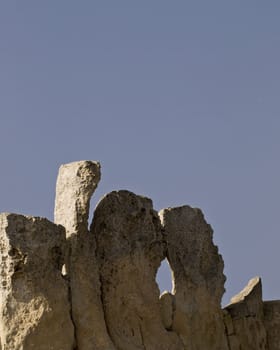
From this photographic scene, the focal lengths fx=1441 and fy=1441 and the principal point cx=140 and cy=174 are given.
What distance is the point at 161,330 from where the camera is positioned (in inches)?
803

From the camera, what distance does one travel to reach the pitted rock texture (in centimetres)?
2203

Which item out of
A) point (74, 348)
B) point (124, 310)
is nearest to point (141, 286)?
point (124, 310)

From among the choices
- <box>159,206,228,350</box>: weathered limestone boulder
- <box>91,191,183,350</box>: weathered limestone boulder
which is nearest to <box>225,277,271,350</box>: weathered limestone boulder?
<box>159,206,228,350</box>: weathered limestone boulder

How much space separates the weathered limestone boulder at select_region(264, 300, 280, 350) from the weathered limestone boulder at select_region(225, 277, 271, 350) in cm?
14

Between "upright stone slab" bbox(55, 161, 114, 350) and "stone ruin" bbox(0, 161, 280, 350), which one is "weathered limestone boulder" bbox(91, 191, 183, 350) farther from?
"upright stone slab" bbox(55, 161, 114, 350)

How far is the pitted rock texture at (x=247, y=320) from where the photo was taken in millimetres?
22031

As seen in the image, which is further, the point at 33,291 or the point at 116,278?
the point at 116,278

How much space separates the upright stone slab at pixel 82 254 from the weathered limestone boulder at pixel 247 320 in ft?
10.6

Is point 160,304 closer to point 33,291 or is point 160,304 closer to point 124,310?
point 124,310

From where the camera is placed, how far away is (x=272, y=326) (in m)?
22.7

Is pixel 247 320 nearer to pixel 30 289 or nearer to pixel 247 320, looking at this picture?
pixel 247 320

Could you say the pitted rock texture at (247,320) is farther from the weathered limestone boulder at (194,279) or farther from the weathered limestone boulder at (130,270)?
the weathered limestone boulder at (130,270)

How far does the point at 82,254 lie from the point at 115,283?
80 cm

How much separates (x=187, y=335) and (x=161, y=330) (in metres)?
0.67
